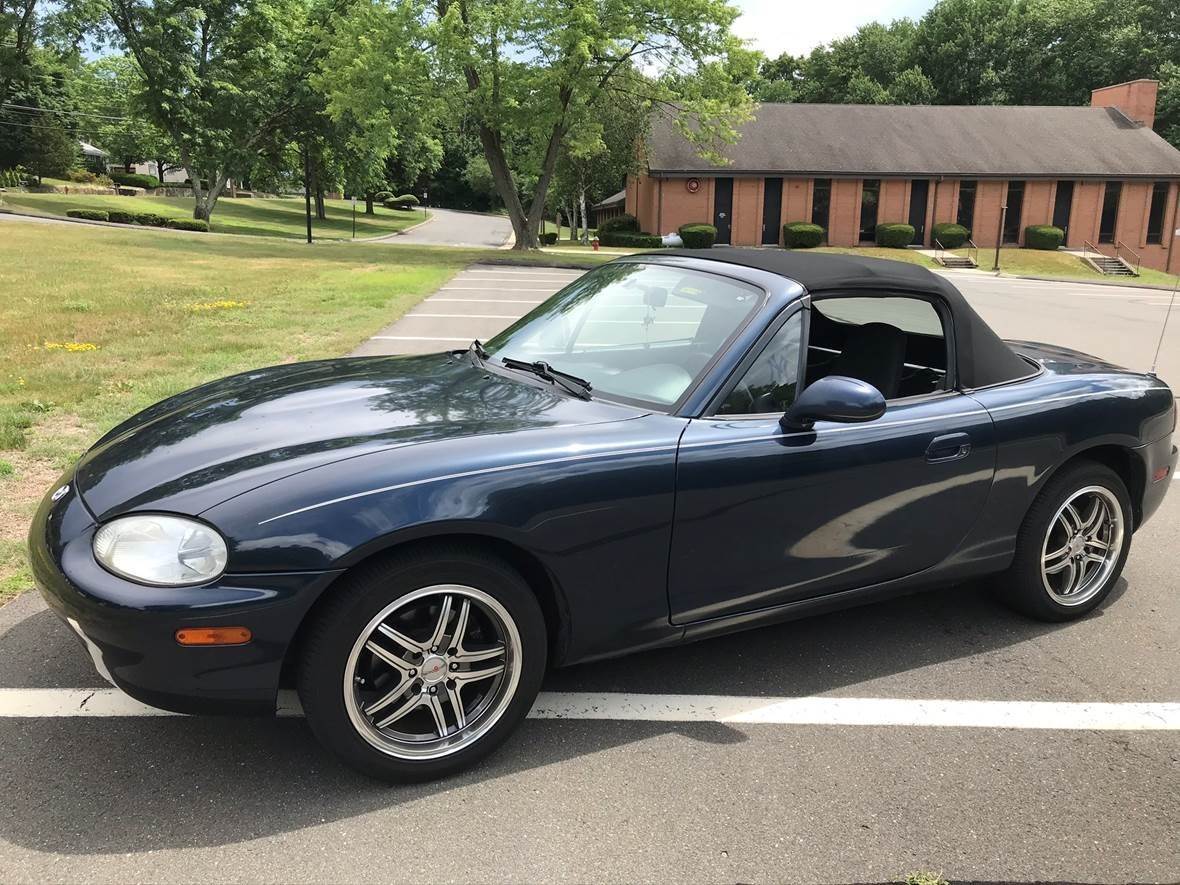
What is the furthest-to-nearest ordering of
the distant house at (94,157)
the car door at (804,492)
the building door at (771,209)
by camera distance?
the distant house at (94,157)
the building door at (771,209)
the car door at (804,492)

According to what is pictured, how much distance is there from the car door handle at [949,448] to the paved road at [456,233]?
40769 mm

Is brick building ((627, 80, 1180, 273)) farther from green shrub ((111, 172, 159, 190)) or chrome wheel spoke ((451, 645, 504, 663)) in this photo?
green shrub ((111, 172, 159, 190))

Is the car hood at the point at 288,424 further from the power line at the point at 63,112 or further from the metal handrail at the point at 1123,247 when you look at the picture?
the power line at the point at 63,112

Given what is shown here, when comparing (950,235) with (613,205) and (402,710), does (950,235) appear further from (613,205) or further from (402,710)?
(402,710)

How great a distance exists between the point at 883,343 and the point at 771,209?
1654 inches

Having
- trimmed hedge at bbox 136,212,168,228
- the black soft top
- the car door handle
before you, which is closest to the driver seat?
the black soft top

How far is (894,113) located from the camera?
1827 inches

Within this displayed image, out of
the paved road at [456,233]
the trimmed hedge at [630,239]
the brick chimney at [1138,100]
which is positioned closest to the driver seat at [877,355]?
the trimmed hedge at [630,239]

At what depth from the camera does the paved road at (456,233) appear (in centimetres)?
4762

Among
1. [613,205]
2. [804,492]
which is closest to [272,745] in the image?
[804,492]

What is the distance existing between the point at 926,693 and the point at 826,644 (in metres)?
0.45

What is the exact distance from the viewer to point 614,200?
5534 cm

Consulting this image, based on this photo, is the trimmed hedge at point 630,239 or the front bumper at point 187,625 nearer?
the front bumper at point 187,625

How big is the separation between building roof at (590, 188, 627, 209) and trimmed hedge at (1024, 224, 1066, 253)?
21864 mm
